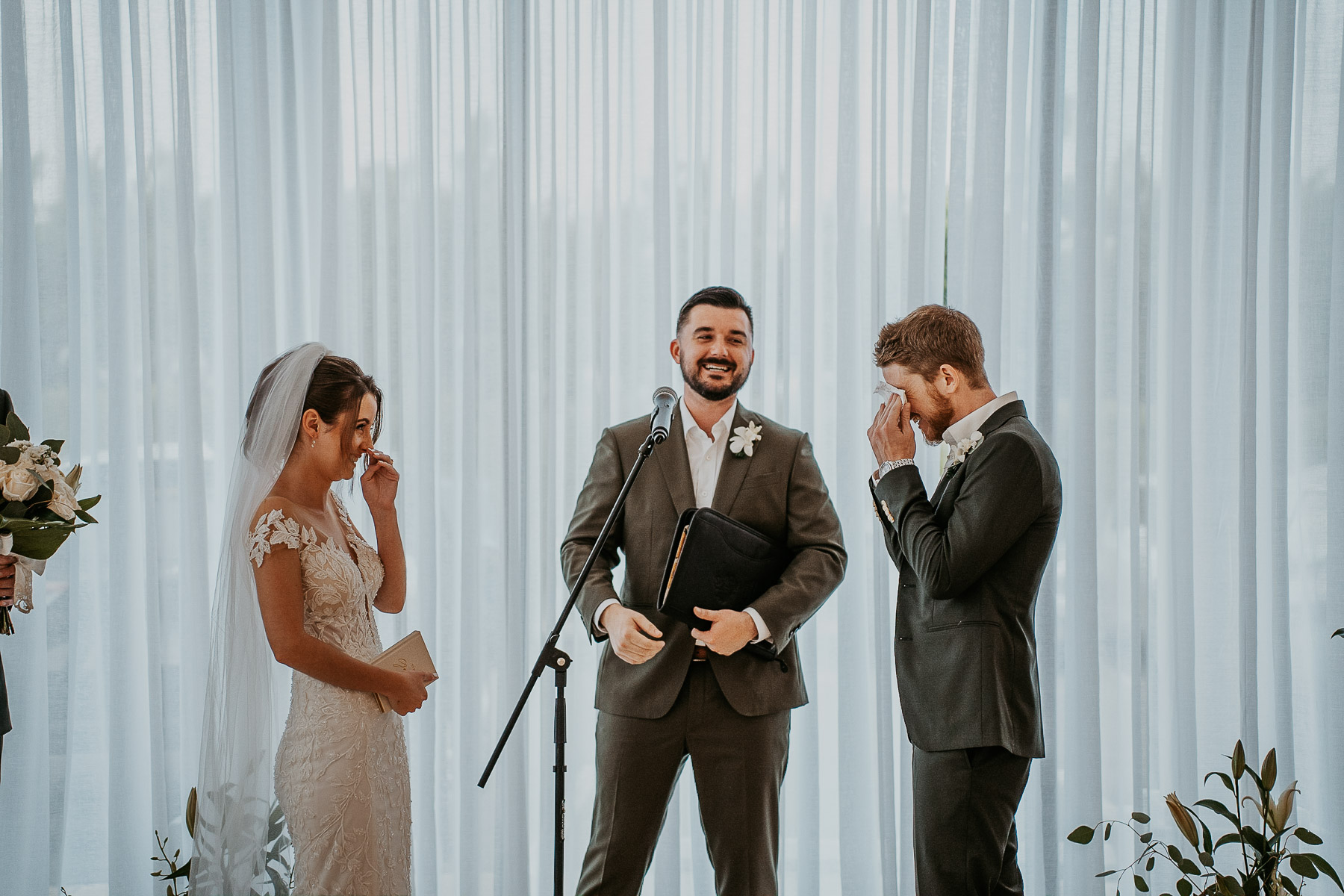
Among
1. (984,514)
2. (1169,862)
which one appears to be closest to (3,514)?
(984,514)

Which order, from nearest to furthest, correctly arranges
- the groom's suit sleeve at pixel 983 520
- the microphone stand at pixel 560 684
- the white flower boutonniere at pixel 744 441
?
the microphone stand at pixel 560 684 < the groom's suit sleeve at pixel 983 520 < the white flower boutonniere at pixel 744 441

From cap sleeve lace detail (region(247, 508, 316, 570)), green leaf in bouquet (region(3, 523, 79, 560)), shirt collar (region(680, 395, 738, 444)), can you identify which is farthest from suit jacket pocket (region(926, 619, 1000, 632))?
green leaf in bouquet (region(3, 523, 79, 560))

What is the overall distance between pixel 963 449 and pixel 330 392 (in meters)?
1.41

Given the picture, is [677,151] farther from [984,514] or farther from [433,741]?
[433,741]

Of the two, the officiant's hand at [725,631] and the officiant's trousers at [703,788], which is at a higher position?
the officiant's hand at [725,631]

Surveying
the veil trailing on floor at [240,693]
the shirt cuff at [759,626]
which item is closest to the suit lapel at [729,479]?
the shirt cuff at [759,626]

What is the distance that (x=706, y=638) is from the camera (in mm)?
2055

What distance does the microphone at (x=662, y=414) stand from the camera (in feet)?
6.15

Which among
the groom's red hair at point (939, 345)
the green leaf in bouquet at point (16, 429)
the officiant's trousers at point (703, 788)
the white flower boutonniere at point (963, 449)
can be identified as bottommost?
the officiant's trousers at point (703, 788)

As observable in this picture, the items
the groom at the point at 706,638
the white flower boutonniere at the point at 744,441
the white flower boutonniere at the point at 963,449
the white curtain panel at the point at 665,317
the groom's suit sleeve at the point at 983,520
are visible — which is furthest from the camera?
the white curtain panel at the point at 665,317

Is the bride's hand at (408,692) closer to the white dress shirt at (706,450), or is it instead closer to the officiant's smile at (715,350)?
the white dress shirt at (706,450)

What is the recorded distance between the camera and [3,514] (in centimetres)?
197

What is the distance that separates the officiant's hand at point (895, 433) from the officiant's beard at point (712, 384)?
0.37 metres

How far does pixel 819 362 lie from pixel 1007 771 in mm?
1461
